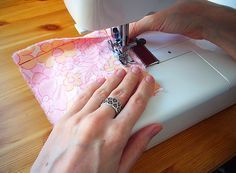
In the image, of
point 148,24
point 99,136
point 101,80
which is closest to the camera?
point 99,136

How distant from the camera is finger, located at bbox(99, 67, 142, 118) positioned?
548 millimetres

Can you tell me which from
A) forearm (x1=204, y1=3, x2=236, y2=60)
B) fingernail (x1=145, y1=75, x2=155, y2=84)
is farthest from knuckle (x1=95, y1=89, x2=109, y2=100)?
forearm (x1=204, y1=3, x2=236, y2=60)

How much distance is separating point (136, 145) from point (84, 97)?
160 mm

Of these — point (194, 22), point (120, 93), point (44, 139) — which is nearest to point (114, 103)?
point (120, 93)

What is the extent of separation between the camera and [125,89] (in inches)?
23.3

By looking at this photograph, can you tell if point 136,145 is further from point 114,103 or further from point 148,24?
point 148,24

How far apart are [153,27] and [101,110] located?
32cm

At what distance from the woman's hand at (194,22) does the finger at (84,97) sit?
19 cm

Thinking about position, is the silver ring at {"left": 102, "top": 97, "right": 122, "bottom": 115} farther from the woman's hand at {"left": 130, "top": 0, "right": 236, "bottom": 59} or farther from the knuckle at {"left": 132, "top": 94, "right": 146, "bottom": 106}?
the woman's hand at {"left": 130, "top": 0, "right": 236, "bottom": 59}

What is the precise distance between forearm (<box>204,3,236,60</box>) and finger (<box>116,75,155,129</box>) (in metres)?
0.25

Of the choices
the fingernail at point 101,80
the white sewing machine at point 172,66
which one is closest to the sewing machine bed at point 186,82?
the white sewing machine at point 172,66

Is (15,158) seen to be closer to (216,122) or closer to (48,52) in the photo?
(48,52)

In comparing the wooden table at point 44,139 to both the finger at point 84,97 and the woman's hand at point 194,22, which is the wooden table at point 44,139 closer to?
the finger at point 84,97

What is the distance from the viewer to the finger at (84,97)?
579mm
